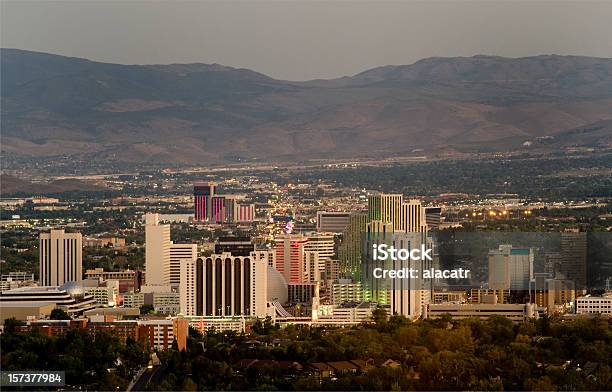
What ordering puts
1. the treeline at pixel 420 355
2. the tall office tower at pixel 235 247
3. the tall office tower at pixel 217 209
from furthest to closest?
1. the tall office tower at pixel 217 209
2. the tall office tower at pixel 235 247
3. the treeline at pixel 420 355

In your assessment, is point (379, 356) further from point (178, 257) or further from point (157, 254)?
point (157, 254)

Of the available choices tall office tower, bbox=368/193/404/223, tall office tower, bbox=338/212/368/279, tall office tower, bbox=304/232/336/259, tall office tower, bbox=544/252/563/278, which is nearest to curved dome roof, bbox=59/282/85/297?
tall office tower, bbox=338/212/368/279

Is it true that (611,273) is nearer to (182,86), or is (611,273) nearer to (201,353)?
(201,353)

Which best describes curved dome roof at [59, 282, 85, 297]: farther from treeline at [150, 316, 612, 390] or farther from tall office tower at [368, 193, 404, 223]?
treeline at [150, 316, 612, 390]

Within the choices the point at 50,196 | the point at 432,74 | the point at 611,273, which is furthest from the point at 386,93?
the point at 611,273

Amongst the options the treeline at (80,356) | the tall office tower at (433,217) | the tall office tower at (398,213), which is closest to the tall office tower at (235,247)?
the tall office tower at (398,213)

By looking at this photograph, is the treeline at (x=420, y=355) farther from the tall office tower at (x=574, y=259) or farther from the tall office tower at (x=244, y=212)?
the tall office tower at (x=244, y=212)
